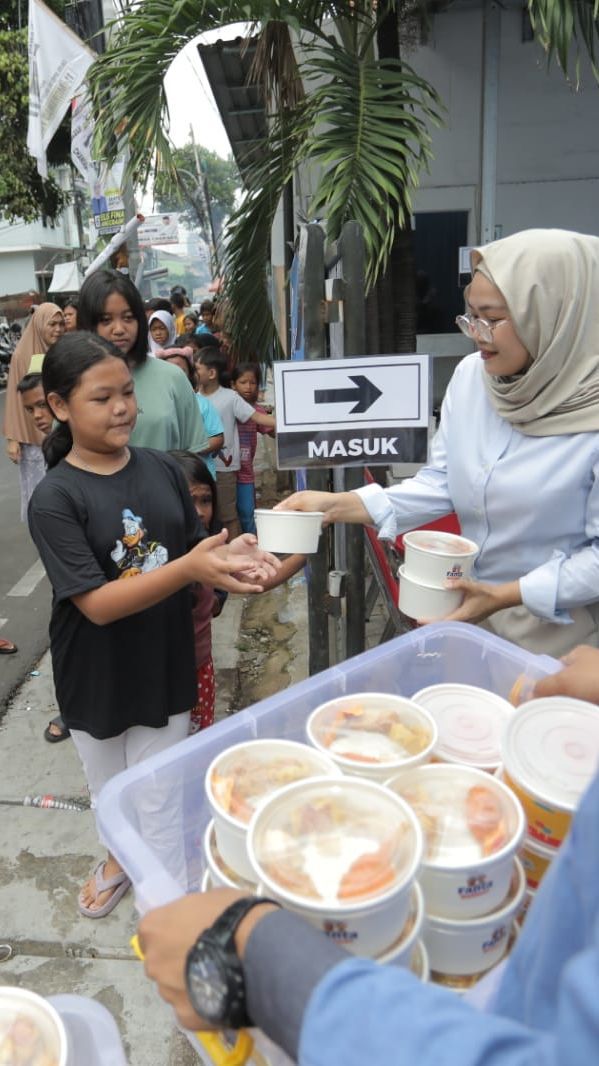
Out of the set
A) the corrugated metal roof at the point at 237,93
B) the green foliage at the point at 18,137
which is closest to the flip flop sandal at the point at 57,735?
the corrugated metal roof at the point at 237,93

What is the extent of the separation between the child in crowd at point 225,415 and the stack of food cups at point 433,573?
3388 mm

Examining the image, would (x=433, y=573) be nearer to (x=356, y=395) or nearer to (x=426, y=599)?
(x=426, y=599)

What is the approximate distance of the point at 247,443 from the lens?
5.61 metres

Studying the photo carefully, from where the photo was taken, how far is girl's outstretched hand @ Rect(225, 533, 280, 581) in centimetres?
179

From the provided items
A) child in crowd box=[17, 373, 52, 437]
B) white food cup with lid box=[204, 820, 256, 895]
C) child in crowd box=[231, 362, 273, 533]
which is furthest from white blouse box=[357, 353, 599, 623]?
child in crowd box=[231, 362, 273, 533]

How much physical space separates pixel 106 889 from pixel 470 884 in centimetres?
182

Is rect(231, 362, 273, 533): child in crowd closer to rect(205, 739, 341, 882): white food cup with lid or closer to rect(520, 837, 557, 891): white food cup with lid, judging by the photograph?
rect(205, 739, 341, 882): white food cup with lid

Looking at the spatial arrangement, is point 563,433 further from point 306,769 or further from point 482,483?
point 306,769

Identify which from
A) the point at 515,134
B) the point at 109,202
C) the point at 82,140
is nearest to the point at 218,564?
the point at 82,140

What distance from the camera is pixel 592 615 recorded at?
190cm

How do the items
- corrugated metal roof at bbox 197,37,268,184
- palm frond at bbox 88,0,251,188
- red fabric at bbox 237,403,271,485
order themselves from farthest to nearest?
1. red fabric at bbox 237,403,271,485
2. corrugated metal roof at bbox 197,37,268,184
3. palm frond at bbox 88,0,251,188

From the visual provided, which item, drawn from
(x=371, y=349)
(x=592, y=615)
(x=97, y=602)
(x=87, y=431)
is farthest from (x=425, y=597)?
(x=371, y=349)

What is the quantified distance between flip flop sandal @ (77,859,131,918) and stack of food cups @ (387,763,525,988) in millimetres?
1702

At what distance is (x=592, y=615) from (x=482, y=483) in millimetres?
451
